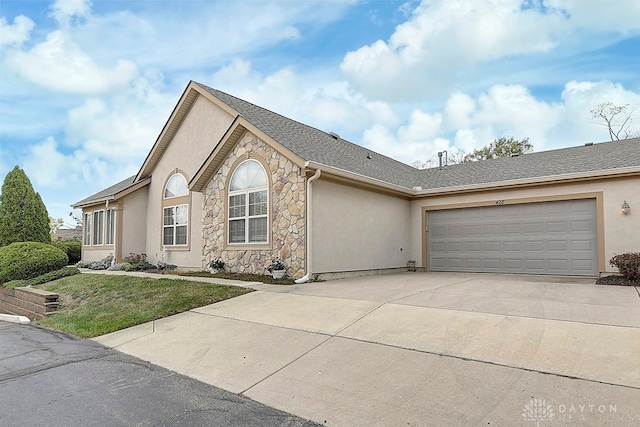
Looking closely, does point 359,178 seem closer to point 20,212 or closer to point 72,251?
point 20,212

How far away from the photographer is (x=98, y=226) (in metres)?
18.5

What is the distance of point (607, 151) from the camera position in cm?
1362

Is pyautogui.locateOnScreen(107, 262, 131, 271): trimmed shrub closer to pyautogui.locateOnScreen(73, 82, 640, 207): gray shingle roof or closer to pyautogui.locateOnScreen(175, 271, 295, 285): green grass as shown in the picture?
pyautogui.locateOnScreen(73, 82, 640, 207): gray shingle roof

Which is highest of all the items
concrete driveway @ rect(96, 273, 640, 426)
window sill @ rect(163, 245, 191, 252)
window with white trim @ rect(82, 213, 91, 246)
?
window with white trim @ rect(82, 213, 91, 246)

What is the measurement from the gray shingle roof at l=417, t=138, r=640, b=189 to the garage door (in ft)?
3.58

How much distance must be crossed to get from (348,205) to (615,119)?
23675mm

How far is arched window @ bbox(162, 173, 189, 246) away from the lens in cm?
1555

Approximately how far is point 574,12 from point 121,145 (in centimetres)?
2433

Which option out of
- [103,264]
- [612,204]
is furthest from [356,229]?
[103,264]

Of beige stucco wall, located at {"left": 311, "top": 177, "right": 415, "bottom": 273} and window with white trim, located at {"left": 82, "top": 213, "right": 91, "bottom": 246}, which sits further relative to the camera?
window with white trim, located at {"left": 82, "top": 213, "right": 91, "bottom": 246}

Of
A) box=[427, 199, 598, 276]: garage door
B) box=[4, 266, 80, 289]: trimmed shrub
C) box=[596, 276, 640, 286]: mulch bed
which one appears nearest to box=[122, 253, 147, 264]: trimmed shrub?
box=[4, 266, 80, 289]: trimmed shrub

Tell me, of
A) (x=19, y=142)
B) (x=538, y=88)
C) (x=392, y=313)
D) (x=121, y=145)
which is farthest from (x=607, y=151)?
(x=19, y=142)

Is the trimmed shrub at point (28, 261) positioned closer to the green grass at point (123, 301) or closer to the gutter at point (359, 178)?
the green grass at point (123, 301)

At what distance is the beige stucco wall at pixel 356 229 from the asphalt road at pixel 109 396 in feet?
19.4
